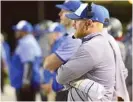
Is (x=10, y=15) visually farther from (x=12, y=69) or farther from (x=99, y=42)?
(x=99, y=42)

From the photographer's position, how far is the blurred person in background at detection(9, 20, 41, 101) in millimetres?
9789

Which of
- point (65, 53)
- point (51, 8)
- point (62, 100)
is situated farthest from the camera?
point (51, 8)

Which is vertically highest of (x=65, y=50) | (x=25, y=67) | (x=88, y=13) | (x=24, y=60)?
(x=88, y=13)

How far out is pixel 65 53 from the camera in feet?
18.8

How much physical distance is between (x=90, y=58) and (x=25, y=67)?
4.91m


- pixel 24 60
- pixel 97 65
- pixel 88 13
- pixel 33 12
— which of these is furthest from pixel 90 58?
pixel 33 12

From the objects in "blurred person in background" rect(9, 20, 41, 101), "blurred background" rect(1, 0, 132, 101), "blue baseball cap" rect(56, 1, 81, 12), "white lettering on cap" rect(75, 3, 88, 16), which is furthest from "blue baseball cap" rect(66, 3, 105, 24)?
"blurred background" rect(1, 0, 132, 101)

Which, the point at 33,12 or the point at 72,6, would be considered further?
the point at 33,12

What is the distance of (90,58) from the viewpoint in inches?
198

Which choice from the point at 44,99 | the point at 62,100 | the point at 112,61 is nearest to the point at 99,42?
the point at 112,61

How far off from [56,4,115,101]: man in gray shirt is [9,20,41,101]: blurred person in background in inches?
176

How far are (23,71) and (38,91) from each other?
1002mm

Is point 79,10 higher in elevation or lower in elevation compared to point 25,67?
higher

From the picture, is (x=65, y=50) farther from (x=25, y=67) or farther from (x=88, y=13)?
(x=25, y=67)
